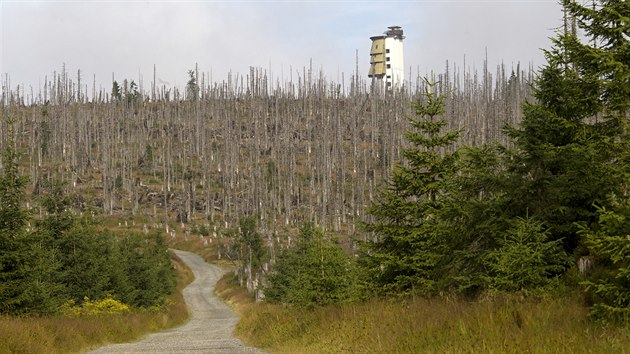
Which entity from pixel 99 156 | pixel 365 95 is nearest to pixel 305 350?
pixel 99 156

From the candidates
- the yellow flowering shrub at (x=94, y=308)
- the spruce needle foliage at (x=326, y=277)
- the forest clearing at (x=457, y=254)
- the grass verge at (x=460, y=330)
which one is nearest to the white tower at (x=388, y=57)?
the forest clearing at (x=457, y=254)

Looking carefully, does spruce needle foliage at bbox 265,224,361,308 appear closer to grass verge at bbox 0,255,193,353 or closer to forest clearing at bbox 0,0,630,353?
forest clearing at bbox 0,0,630,353

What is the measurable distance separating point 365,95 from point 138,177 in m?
45.7

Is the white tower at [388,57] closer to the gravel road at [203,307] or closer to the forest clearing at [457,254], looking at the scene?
the gravel road at [203,307]

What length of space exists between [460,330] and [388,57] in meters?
125

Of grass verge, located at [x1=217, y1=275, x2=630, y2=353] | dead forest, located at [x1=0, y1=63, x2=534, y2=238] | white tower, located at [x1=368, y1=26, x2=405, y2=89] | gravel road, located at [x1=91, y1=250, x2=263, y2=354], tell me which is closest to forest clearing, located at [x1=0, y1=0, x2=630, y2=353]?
grass verge, located at [x1=217, y1=275, x2=630, y2=353]

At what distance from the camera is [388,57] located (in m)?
132

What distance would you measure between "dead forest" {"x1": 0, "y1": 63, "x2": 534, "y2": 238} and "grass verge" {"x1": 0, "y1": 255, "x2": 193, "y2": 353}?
198 feet

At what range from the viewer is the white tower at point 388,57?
128 metres

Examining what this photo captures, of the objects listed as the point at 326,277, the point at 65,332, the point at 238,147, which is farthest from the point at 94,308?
the point at 238,147

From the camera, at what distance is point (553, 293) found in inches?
491

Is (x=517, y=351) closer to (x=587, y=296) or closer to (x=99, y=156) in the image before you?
(x=587, y=296)

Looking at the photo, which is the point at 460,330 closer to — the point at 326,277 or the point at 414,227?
the point at 414,227

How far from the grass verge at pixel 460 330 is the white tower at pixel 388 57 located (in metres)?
113
